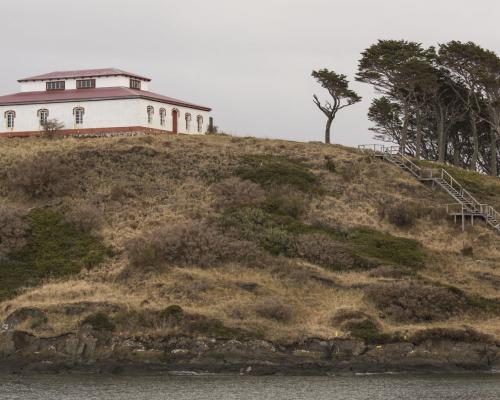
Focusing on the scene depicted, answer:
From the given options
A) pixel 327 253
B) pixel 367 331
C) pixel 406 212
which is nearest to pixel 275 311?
pixel 367 331

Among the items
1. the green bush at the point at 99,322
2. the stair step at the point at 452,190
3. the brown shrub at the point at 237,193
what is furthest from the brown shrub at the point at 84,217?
the stair step at the point at 452,190

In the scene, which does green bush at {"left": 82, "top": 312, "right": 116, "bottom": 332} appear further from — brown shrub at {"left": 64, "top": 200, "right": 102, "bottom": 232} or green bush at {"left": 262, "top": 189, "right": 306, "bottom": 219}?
green bush at {"left": 262, "top": 189, "right": 306, "bottom": 219}

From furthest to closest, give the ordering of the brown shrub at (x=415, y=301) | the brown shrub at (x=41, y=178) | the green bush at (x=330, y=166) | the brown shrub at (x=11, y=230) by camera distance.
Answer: the green bush at (x=330, y=166), the brown shrub at (x=41, y=178), the brown shrub at (x=11, y=230), the brown shrub at (x=415, y=301)

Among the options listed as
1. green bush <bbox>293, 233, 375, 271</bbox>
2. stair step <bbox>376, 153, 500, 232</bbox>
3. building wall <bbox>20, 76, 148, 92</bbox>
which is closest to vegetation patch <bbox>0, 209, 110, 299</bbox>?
green bush <bbox>293, 233, 375, 271</bbox>

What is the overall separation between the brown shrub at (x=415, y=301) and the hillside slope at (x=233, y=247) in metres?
0.08

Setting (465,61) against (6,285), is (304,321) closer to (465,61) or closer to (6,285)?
(6,285)

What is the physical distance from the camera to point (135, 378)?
56.8 meters

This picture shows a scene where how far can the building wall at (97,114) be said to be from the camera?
89750 mm

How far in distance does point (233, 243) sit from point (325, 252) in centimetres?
607

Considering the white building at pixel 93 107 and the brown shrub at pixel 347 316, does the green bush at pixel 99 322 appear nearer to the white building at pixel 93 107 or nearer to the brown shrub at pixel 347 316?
the brown shrub at pixel 347 316

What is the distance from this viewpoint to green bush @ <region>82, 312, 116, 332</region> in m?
60.0

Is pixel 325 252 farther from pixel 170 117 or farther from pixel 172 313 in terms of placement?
pixel 170 117

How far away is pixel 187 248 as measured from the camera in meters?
68.5

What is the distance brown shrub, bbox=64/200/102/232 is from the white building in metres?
16.8
